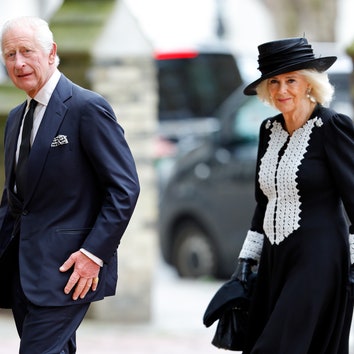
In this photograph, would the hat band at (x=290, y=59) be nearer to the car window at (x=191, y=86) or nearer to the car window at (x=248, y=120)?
the car window at (x=248, y=120)

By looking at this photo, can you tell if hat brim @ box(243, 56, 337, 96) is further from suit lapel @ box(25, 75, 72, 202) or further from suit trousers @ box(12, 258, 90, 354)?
suit trousers @ box(12, 258, 90, 354)

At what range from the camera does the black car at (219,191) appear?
10938 mm

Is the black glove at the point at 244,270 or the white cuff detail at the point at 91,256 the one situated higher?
the white cuff detail at the point at 91,256

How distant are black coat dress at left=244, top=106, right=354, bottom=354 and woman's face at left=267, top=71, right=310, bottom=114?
0.09 m

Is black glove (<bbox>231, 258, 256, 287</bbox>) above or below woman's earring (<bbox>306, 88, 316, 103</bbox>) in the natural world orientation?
below

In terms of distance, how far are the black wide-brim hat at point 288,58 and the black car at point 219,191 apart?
552 centimetres

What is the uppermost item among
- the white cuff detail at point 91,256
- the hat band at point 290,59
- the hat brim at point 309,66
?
the hat band at point 290,59

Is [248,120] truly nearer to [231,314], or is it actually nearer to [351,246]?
[231,314]

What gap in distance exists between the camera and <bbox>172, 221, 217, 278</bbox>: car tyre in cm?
1159

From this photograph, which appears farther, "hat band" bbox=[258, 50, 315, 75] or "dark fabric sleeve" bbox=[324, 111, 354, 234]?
"hat band" bbox=[258, 50, 315, 75]

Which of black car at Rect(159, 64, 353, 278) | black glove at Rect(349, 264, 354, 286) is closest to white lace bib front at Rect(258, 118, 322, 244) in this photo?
black glove at Rect(349, 264, 354, 286)

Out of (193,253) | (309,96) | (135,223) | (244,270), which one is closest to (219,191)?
(193,253)

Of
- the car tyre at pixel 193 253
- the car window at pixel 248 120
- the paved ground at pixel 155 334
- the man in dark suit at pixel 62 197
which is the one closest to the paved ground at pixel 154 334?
the paved ground at pixel 155 334

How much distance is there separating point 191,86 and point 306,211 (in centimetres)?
1287
